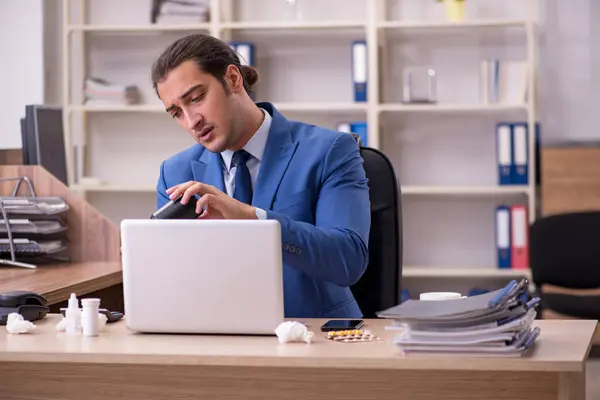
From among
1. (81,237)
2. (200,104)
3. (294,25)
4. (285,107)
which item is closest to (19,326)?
(200,104)

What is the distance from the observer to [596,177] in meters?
5.05

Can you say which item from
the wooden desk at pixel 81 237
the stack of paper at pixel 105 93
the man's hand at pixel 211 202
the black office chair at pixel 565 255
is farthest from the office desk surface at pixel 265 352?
the stack of paper at pixel 105 93

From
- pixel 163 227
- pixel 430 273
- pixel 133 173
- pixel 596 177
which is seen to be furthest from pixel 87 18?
pixel 163 227

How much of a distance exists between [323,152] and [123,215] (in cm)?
340

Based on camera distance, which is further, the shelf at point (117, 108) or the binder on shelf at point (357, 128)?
the shelf at point (117, 108)

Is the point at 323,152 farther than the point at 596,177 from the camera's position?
No

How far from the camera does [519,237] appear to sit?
5.19m

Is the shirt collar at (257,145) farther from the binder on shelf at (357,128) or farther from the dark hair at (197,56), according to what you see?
the binder on shelf at (357,128)

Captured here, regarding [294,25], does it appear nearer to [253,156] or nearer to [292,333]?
[253,156]

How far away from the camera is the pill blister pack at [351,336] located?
1820 millimetres

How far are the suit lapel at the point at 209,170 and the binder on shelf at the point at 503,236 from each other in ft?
9.66

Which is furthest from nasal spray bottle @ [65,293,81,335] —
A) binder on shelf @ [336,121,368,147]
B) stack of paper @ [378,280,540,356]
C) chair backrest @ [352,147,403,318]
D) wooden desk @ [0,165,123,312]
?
binder on shelf @ [336,121,368,147]

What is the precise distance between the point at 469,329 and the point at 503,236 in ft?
11.9

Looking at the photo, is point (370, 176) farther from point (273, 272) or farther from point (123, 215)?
point (123, 215)
